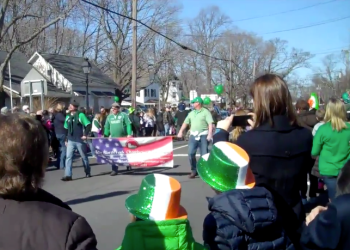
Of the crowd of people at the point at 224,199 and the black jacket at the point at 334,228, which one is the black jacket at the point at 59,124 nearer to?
the crowd of people at the point at 224,199

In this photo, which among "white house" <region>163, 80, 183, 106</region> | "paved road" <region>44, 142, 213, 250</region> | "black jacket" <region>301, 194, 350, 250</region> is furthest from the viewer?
"white house" <region>163, 80, 183, 106</region>

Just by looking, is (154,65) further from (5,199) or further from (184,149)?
(5,199)

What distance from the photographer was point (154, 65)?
4703cm

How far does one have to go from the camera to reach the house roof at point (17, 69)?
41.5 m

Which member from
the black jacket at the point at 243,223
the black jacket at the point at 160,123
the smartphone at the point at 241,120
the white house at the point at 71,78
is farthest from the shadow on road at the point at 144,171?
the white house at the point at 71,78

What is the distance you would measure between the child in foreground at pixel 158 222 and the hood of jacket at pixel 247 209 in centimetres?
22

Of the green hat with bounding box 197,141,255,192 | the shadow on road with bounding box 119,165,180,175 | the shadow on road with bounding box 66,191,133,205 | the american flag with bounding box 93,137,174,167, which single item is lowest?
the shadow on road with bounding box 119,165,180,175

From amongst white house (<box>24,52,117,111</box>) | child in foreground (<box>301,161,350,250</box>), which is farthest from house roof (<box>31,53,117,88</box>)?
child in foreground (<box>301,161,350,250</box>)

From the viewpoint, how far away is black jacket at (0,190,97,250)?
76.1 inches

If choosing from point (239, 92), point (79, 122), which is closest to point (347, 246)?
point (79, 122)

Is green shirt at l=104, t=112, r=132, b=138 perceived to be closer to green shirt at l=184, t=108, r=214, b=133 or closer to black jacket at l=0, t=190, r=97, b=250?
green shirt at l=184, t=108, r=214, b=133

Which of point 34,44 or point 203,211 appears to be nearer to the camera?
point 203,211

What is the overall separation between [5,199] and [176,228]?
864mm

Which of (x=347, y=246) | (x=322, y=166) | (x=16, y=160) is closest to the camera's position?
(x=16, y=160)
